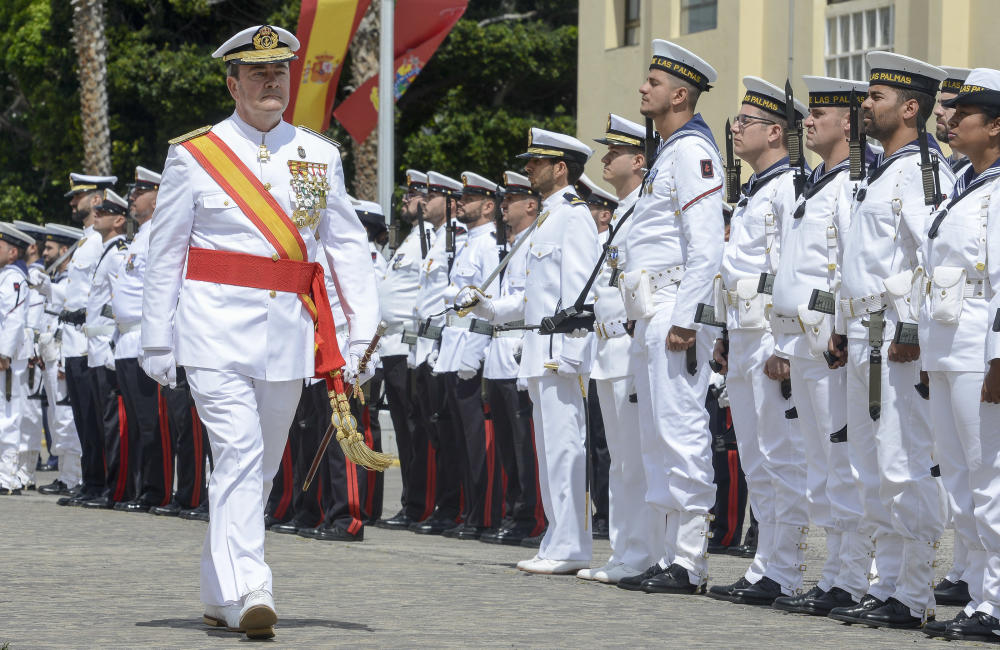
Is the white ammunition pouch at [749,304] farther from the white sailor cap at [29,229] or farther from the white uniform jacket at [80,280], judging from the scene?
the white sailor cap at [29,229]

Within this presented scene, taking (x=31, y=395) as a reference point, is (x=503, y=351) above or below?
above

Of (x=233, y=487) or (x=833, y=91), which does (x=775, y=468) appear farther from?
(x=233, y=487)

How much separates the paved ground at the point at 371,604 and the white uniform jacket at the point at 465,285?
6.16ft

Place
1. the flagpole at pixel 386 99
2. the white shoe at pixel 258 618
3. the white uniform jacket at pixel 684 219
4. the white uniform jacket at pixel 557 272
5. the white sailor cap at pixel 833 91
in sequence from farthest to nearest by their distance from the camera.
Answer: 1. the flagpole at pixel 386 99
2. the white uniform jacket at pixel 557 272
3. the white uniform jacket at pixel 684 219
4. the white sailor cap at pixel 833 91
5. the white shoe at pixel 258 618

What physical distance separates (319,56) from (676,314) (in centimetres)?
1299

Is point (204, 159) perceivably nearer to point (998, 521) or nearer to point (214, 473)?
point (214, 473)

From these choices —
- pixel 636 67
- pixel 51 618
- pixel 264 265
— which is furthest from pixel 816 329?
pixel 636 67

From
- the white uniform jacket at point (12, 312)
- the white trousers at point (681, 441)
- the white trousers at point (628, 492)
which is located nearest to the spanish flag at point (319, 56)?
the white uniform jacket at point (12, 312)

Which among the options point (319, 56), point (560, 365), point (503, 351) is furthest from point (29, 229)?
point (560, 365)

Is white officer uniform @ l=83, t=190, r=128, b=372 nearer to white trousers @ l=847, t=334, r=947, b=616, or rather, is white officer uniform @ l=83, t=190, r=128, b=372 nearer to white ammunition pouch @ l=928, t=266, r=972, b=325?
white trousers @ l=847, t=334, r=947, b=616

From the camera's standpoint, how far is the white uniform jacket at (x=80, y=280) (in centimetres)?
1534

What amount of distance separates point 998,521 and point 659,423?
7.17 ft

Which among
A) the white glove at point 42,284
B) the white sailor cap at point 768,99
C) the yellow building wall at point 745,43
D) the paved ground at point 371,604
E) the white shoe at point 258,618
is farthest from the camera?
the yellow building wall at point 745,43

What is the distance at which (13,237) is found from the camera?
1648 cm
